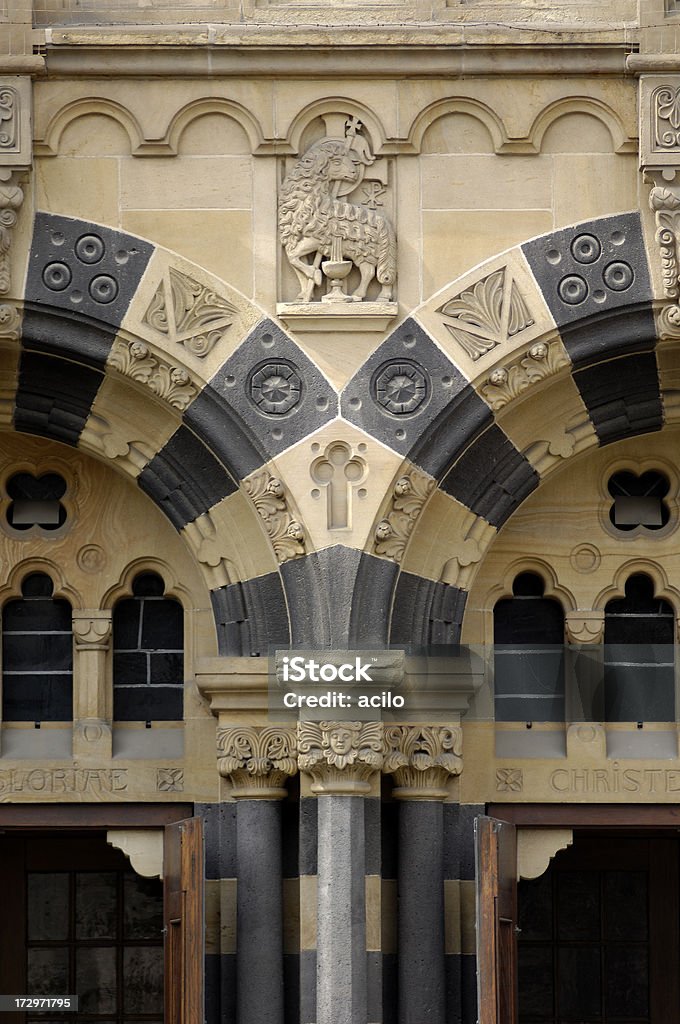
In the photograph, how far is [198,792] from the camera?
338 inches

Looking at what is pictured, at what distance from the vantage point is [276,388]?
8203 millimetres

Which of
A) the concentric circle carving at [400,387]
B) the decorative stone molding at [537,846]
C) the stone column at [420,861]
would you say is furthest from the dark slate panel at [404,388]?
the decorative stone molding at [537,846]

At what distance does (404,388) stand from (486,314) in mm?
396

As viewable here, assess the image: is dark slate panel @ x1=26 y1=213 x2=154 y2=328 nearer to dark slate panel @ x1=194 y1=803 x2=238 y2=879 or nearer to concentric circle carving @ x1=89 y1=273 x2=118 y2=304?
concentric circle carving @ x1=89 y1=273 x2=118 y2=304

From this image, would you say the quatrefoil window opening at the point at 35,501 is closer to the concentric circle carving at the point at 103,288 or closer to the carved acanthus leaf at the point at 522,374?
the concentric circle carving at the point at 103,288

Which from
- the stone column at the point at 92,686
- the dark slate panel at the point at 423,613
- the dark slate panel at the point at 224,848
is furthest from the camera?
the stone column at the point at 92,686

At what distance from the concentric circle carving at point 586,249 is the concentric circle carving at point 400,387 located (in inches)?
27.5

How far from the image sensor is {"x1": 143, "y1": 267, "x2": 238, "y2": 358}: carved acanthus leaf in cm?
820

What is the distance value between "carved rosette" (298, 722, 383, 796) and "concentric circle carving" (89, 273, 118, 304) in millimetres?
1689

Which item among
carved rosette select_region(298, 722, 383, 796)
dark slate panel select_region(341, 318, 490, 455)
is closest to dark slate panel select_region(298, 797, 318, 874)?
carved rosette select_region(298, 722, 383, 796)

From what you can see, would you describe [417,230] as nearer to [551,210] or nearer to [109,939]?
[551,210]

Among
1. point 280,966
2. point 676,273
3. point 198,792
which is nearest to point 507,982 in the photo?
point 280,966

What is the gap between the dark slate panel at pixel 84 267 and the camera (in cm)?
817

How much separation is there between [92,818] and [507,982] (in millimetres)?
1686
